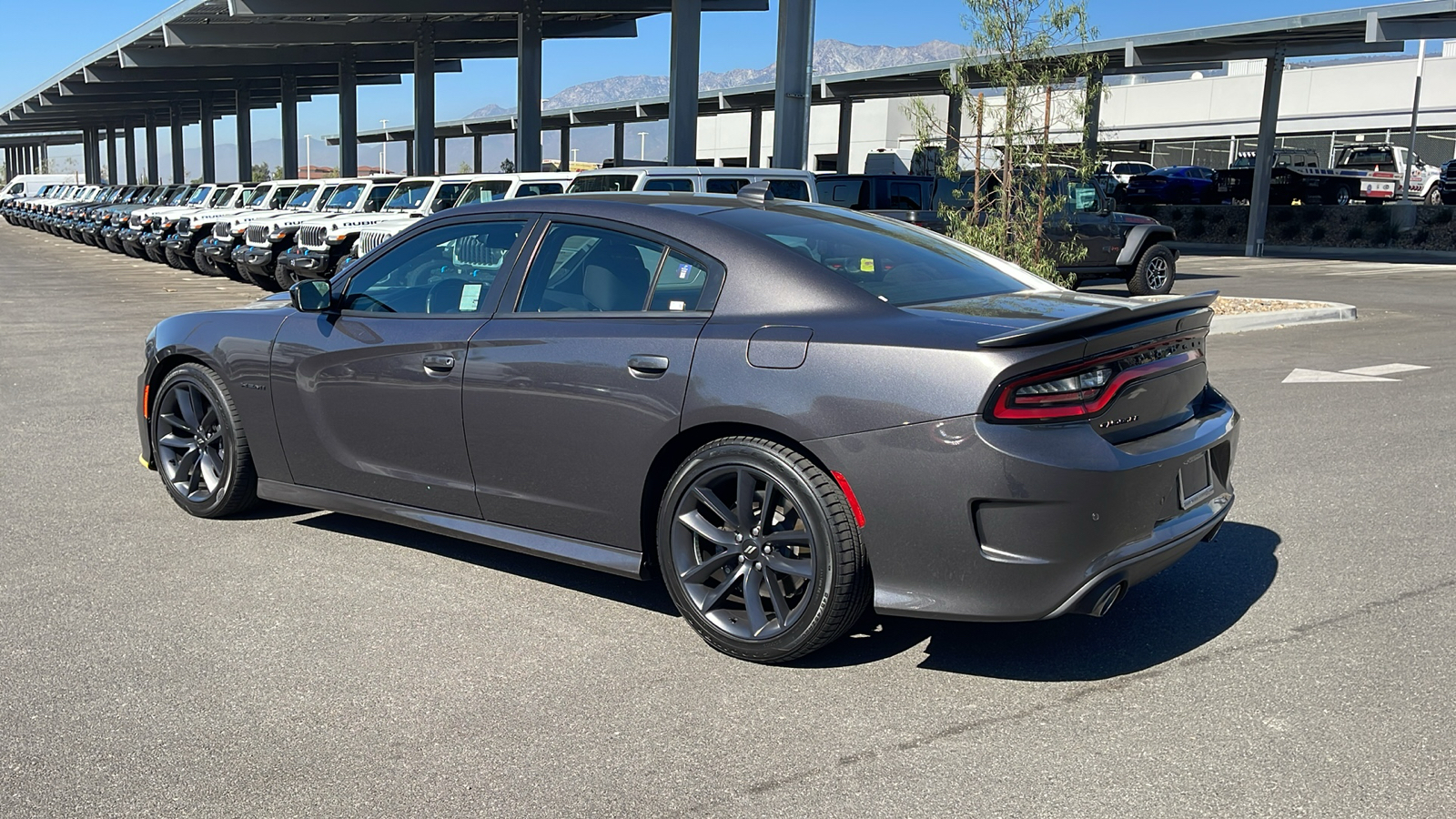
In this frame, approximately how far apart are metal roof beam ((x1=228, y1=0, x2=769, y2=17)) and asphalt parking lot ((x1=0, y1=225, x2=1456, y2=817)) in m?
26.4

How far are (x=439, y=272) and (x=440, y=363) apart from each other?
501 millimetres

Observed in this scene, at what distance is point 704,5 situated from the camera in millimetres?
31922

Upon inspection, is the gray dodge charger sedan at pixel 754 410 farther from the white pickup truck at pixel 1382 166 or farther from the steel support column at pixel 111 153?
the steel support column at pixel 111 153

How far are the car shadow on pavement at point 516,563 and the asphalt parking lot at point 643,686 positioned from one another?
19mm

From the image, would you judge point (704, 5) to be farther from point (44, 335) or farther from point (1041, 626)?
point (1041, 626)

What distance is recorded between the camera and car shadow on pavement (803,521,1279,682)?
418cm

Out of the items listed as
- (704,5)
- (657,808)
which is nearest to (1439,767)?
(657,808)

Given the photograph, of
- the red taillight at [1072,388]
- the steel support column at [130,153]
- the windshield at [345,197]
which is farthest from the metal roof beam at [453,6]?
the steel support column at [130,153]

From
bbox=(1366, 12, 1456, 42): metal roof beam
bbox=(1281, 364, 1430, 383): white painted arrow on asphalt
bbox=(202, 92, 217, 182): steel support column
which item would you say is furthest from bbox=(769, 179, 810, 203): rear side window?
bbox=(202, 92, 217, 182): steel support column

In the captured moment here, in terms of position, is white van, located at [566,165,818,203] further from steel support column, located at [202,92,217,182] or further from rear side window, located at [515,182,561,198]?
steel support column, located at [202,92,217,182]

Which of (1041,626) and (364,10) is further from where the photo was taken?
(364,10)

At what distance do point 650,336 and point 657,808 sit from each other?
1.67m

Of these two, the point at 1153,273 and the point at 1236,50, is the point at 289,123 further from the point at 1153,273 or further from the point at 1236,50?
the point at 1153,273

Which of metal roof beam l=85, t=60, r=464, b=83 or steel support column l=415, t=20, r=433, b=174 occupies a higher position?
metal roof beam l=85, t=60, r=464, b=83
